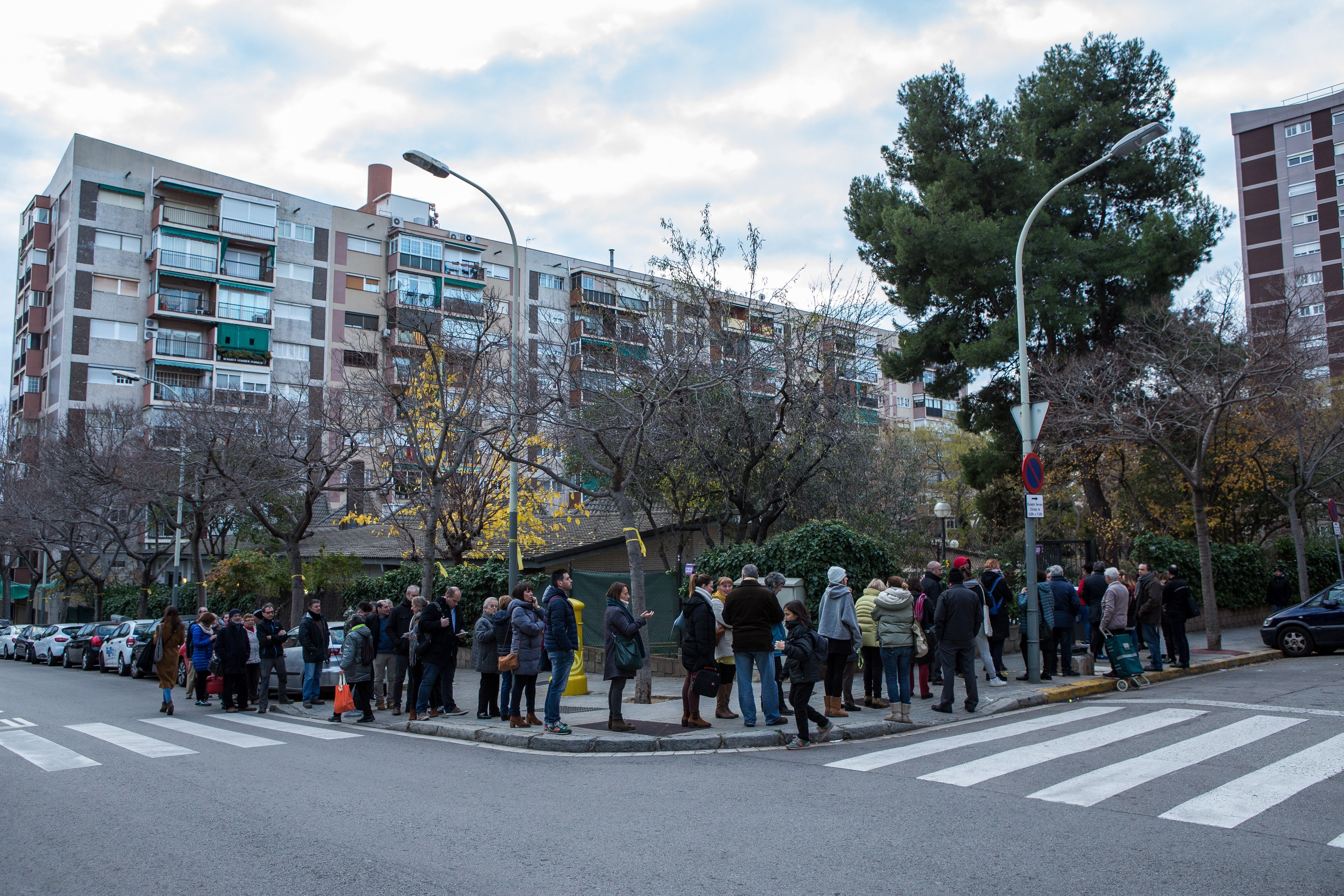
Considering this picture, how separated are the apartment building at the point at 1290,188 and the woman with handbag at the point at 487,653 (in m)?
58.9

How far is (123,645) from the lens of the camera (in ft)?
81.7

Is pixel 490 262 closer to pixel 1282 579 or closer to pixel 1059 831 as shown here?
pixel 1282 579

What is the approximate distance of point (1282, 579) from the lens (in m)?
24.8

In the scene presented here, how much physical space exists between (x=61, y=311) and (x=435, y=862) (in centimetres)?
5657

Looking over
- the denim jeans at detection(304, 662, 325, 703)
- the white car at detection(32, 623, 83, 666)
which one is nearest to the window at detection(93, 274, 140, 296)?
the white car at detection(32, 623, 83, 666)

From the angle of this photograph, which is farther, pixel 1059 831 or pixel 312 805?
pixel 312 805

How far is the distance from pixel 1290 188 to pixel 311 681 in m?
68.8

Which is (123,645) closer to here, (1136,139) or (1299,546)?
(1136,139)

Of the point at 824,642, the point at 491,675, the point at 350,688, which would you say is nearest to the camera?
the point at 824,642

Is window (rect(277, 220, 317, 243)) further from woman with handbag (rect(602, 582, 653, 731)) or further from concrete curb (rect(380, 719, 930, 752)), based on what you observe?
woman with handbag (rect(602, 582, 653, 731))

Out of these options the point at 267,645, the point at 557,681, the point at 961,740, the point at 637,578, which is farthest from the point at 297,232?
the point at 961,740

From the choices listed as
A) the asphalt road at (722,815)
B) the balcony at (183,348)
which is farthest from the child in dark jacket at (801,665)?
the balcony at (183,348)

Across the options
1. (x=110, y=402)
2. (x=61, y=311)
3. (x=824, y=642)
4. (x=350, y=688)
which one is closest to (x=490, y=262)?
(x=61, y=311)

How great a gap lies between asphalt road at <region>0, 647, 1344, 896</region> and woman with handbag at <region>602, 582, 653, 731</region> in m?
1.04
